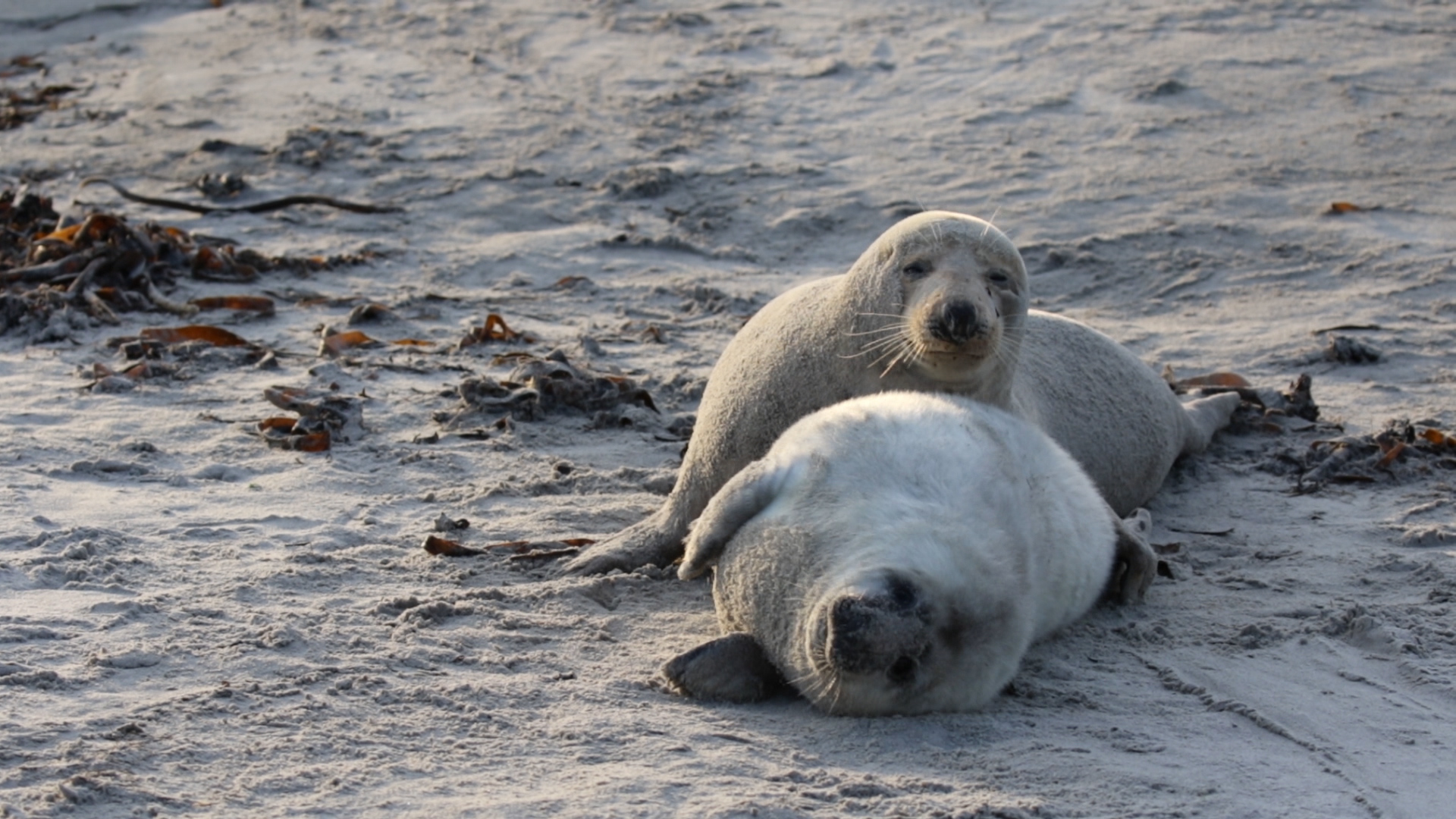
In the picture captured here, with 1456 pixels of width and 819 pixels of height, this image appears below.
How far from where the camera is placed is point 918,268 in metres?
4.46

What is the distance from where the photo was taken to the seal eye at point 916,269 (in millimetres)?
4453

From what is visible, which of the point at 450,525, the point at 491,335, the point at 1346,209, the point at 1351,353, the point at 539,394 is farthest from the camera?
the point at 1346,209

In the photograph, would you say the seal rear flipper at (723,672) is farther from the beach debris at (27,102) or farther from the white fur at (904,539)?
the beach debris at (27,102)

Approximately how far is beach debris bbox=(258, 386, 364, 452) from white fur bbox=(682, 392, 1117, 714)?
6.40 ft

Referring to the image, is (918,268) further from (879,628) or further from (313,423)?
(313,423)

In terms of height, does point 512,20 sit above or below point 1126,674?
above

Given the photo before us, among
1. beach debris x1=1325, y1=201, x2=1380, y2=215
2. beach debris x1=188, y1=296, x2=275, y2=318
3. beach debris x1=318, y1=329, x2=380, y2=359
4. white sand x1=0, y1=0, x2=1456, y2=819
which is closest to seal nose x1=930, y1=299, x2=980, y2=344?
white sand x1=0, y1=0, x2=1456, y2=819

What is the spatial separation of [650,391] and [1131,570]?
8.01 feet

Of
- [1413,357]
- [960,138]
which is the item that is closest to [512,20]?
[960,138]

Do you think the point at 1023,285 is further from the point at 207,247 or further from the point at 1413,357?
the point at 207,247

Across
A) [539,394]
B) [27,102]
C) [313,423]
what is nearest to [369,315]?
[539,394]

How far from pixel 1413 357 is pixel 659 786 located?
4.67m

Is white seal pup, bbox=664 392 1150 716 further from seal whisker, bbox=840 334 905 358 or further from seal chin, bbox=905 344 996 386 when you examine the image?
seal whisker, bbox=840 334 905 358

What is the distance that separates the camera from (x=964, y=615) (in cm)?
332
